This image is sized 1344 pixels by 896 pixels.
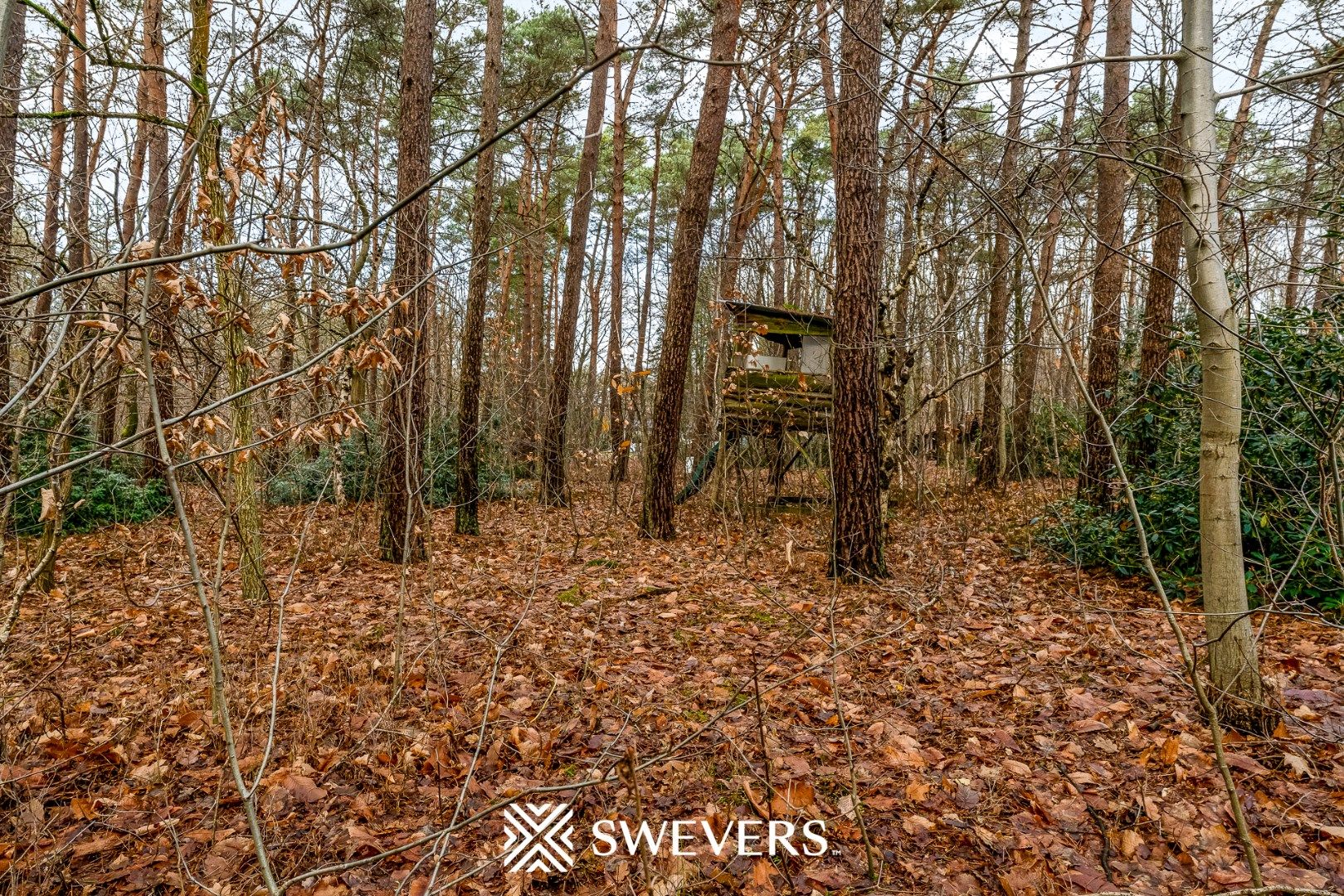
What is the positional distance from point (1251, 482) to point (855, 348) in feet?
10.3

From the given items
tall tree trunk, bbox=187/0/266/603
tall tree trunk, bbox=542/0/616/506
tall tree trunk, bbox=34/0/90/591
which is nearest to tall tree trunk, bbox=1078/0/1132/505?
tall tree trunk, bbox=542/0/616/506

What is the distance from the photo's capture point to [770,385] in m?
9.44

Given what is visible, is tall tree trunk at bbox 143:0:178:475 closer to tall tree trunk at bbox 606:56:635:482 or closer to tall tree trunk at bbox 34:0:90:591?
tall tree trunk at bbox 34:0:90:591

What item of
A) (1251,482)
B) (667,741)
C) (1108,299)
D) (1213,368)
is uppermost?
(1108,299)

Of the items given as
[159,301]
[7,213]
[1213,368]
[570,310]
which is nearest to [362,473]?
[570,310]

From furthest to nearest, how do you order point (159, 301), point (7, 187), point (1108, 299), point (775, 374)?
point (775, 374) < point (1108, 299) < point (7, 187) < point (159, 301)

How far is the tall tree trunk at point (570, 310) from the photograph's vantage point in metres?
10.5

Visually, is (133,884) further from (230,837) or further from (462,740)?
(462,740)

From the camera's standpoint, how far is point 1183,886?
8.17 feet

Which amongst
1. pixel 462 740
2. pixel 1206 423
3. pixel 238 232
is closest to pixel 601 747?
pixel 462 740

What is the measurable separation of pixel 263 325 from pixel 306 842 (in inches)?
240

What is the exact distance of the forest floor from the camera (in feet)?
8.65

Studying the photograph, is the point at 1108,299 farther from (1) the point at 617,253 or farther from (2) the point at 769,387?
(1) the point at 617,253

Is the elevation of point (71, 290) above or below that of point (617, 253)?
below
